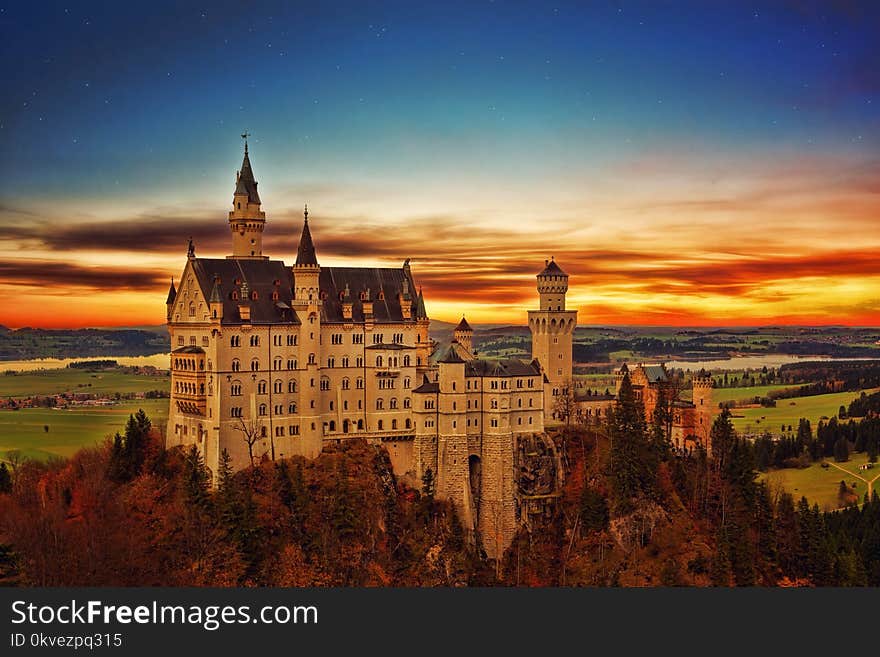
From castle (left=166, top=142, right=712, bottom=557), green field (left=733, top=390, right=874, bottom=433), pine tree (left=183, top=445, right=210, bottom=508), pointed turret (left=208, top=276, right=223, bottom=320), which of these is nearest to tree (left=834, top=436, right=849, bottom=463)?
green field (left=733, top=390, right=874, bottom=433)

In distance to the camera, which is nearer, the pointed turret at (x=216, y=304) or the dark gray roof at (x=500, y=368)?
the pointed turret at (x=216, y=304)

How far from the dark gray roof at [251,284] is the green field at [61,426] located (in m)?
12.6

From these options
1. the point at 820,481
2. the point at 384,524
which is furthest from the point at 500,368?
the point at 820,481

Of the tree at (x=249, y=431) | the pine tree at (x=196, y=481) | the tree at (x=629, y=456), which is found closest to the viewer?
the pine tree at (x=196, y=481)

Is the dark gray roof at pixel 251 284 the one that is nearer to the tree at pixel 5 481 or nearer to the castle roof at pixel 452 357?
the castle roof at pixel 452 357

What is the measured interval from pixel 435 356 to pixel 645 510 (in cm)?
2169

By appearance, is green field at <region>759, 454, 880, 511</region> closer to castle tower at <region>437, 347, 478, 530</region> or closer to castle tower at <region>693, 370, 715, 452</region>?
castle tower at <region>693, 370, 715, 452</region>

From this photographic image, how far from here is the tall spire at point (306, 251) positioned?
78500 mm

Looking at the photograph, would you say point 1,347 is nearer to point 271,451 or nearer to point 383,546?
point 271,451

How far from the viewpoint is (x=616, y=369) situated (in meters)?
103

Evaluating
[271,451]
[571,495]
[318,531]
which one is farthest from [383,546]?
[571,495]

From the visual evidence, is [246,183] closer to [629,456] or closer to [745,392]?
[629,456]

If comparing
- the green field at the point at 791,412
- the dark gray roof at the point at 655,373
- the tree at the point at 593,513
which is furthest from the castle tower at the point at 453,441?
the green field at the point at 791,412

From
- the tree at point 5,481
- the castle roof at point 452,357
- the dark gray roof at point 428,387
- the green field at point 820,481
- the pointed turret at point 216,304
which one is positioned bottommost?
the green field at point 820,481
